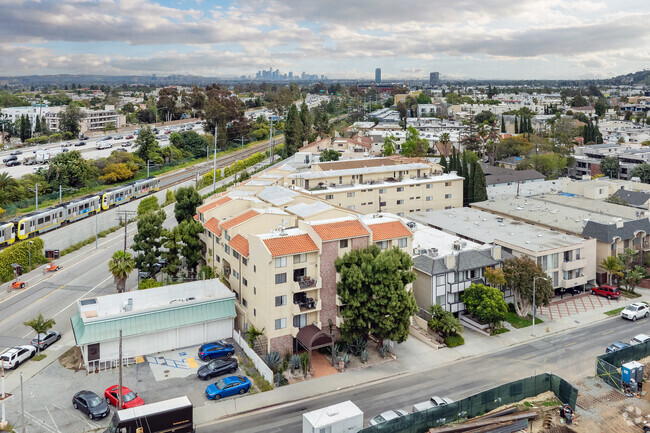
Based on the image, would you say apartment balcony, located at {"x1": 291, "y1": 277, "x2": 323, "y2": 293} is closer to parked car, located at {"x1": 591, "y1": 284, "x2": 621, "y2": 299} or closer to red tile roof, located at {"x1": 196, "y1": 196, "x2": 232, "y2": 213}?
red tile roof, located at {"x1": 196, "y1": 196, "x2": 232, "y2": 213}

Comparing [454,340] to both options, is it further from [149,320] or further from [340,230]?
[149,320]

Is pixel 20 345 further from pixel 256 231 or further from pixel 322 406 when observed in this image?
pixel 322 406

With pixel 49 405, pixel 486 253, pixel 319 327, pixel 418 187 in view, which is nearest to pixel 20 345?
pixel 49 405

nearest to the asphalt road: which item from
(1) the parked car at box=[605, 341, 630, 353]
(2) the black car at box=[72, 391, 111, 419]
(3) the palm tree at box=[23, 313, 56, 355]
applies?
(1) the parked car at box=[605, 341, 630, 353]

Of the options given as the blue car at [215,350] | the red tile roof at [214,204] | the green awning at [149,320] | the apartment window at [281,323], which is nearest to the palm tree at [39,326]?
the green awning at [149,320]

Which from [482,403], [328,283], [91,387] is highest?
[328,283]

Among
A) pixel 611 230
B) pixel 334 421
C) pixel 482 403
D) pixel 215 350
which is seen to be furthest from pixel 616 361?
pixel 215 350

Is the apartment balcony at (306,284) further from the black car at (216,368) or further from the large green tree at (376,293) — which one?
the black car at (216,368)

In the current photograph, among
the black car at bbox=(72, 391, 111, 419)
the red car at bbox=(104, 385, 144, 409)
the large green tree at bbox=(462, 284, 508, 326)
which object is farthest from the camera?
the large green tree at bbox=(462, 284, 508, 326)
